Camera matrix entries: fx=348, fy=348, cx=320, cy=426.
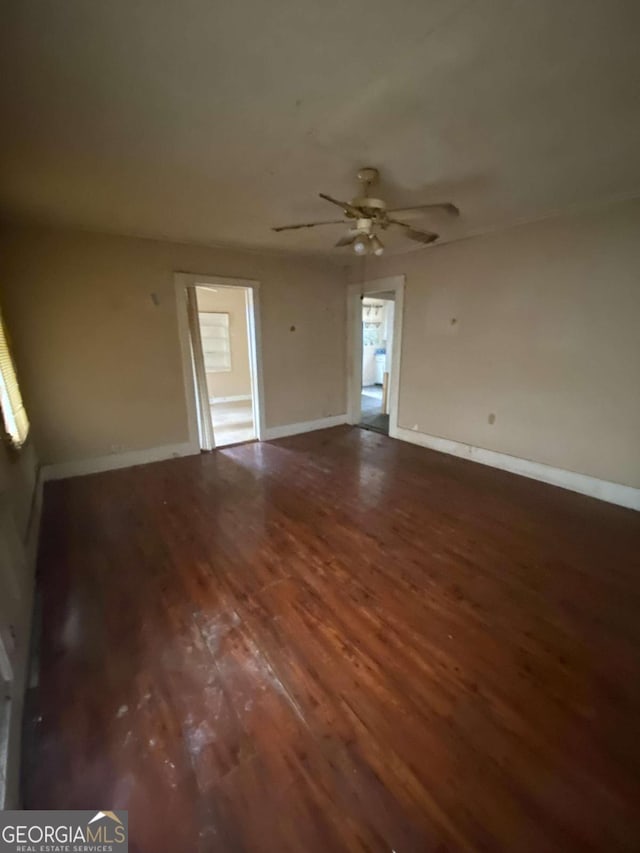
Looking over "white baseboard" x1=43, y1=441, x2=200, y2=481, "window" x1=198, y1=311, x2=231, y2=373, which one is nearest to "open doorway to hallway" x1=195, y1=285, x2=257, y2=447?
"window" x1=198, y1=311, x2=231, y2=373

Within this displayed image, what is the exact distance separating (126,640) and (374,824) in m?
1.33

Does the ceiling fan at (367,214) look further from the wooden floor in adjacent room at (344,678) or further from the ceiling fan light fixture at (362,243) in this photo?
the wooden floor in adjacent room at (344,678)

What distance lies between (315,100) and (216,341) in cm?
647

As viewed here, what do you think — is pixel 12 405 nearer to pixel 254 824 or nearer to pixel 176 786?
pixel 176 786

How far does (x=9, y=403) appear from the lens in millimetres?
2422

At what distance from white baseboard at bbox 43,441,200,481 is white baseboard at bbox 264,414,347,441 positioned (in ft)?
3.43

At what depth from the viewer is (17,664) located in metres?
1.44

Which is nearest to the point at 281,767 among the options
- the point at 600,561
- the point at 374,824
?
the point at 374,824

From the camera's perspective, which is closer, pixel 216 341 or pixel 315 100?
pixel 315 100

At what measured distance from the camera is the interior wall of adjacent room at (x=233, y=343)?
744 centimetres

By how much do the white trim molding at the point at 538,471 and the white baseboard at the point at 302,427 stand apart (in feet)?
4.20

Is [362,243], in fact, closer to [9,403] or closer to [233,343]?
[9,403]

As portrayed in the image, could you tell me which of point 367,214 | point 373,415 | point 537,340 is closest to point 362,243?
point 367,214

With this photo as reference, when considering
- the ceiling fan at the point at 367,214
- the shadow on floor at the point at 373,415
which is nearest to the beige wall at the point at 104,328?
the shadow on floor at the point at 373,415
